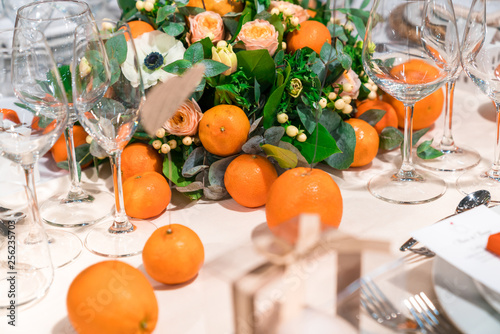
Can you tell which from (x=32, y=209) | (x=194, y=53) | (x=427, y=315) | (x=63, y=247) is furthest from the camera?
(x=194, y=53)

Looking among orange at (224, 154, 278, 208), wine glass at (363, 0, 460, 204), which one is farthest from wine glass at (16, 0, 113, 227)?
wine glass at (363, 0, 460, 204)

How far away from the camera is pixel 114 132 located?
2.37 ft

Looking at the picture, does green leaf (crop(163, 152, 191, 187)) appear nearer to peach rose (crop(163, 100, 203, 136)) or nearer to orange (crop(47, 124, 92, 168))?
peach rose (crop(163, 100, 203, 136))

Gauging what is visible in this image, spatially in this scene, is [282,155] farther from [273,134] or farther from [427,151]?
[427,151]

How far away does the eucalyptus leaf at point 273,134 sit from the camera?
0.85 metres

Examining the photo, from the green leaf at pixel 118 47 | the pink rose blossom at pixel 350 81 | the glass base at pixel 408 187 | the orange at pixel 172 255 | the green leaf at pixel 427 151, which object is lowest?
the glass base at pixel 408 187

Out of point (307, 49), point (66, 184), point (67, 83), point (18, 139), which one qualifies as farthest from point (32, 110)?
point (307, 49)

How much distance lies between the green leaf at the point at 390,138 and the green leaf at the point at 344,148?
0.34 ft

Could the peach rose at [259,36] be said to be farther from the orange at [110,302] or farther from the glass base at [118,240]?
the orange at [110,302]

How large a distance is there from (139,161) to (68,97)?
0.49 feet

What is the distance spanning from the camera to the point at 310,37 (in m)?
0.99

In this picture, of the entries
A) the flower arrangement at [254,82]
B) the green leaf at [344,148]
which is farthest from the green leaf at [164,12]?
the green leaf at [344,148]

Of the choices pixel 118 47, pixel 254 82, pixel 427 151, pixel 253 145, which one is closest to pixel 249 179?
pixel 253 145

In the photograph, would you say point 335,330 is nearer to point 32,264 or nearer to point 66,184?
point 32,264
